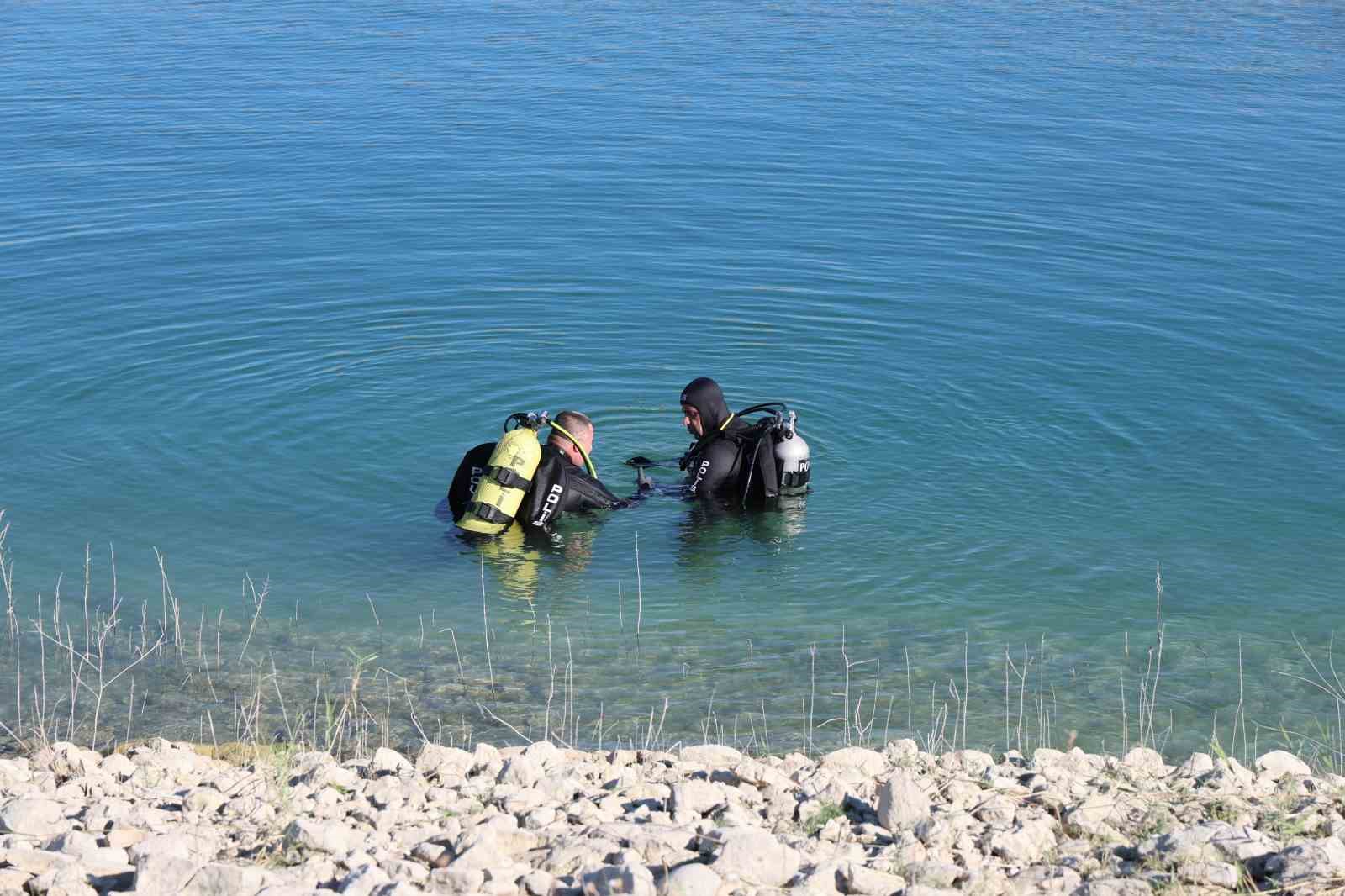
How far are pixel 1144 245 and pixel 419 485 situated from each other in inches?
407

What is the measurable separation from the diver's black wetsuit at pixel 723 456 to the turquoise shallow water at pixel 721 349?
0.29 m

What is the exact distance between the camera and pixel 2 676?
28.5ft

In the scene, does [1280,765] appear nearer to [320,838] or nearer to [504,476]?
[320,838]

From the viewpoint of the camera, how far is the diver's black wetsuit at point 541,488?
10.6 metres

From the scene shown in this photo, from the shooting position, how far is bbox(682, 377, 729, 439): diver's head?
36.6 ft

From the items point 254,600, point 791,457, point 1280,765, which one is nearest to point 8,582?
point 254,600

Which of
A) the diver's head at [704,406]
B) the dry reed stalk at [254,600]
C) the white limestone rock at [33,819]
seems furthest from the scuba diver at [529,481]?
the white limestone rock at [33,819]

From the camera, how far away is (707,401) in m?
11.2

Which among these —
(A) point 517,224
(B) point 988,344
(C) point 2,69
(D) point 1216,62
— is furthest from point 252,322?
(D) point 1216,62

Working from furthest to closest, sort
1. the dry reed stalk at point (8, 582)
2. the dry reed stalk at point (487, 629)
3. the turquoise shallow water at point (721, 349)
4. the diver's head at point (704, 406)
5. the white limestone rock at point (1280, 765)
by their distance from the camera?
1. the diver's head at point (704, 406)
2. the turquoise shallow water at point (721, 349)
3. the dry reed stalk at point (8, 582)
4. the dry reed stalk at point (487, 629)
5. the white limestone rock at point (1280, 765)

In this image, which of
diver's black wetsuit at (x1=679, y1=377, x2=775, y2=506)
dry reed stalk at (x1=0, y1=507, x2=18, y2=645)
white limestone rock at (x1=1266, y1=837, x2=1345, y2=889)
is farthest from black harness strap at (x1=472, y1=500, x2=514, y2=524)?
white limestone rock at (x1=1266, y1=837, x2=1345, y2=889)

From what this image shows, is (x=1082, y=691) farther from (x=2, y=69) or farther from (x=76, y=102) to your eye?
(x=2, y=69)

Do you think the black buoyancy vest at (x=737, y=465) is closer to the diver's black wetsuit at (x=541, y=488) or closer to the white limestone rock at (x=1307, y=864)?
the diver's black wetsuit at (x=541, y=488)

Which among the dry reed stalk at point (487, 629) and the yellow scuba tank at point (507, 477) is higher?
the yellow scuba tank at point (507, 477)
